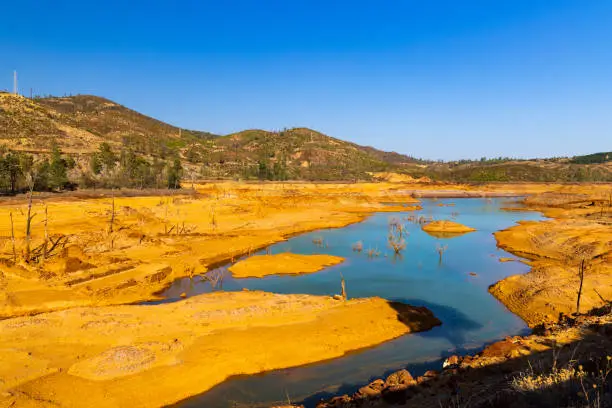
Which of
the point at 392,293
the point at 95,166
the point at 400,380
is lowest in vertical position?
the point at 392,293

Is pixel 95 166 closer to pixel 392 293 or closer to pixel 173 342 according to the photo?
pixel 392 293

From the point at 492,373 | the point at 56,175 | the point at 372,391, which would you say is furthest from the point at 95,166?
the point at 492,373

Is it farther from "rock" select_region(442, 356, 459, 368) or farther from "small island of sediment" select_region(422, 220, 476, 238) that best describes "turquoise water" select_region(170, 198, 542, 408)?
"small island of sediment" select_region(422, 220, 476, 238)

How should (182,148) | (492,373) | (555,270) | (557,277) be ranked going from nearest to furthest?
(492,373), (557,277), (555,270), (182,148)

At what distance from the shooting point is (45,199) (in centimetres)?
4875

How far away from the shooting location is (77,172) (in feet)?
239

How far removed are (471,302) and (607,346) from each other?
9647 millimetres

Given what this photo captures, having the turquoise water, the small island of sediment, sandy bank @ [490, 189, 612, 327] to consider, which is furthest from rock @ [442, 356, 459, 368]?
the small island of sediment

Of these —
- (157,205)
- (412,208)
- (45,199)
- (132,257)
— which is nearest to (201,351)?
(132,257)

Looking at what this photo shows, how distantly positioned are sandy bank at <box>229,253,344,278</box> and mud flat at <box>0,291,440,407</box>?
636 centimetres

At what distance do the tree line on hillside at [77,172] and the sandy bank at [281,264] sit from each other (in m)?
41.6

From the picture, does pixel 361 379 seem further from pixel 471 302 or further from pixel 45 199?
pixel 45 199

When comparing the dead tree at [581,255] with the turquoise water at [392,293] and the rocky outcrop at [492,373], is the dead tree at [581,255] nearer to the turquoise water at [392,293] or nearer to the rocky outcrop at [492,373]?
the turquoise water at [392,293]

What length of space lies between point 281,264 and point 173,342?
44.4ft
